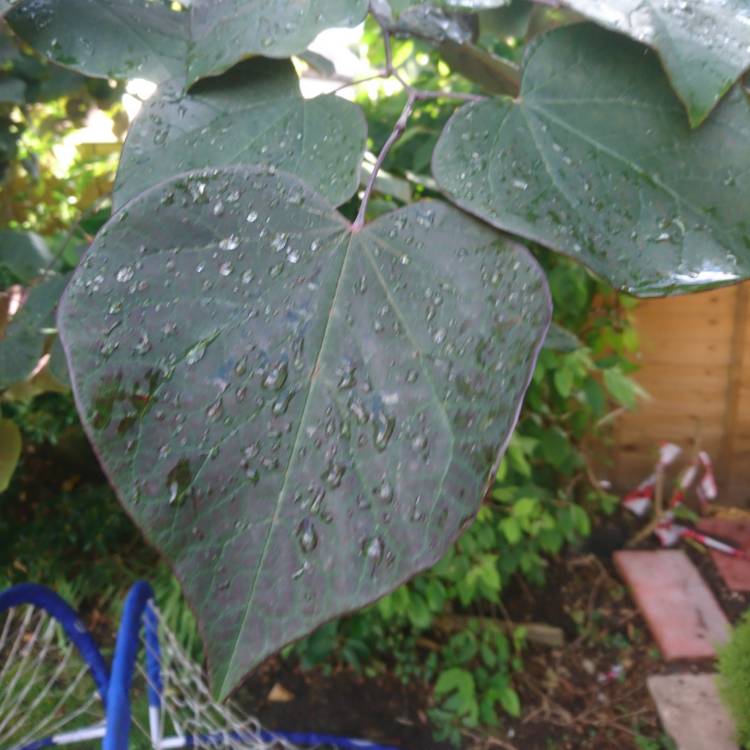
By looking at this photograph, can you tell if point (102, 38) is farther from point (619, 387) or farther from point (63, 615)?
point (619, 387)

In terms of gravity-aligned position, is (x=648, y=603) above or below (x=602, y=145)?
below

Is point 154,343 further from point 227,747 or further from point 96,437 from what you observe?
point 227,747

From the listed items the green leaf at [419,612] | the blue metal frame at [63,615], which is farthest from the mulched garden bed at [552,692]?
the blue metal frame at [63,615]

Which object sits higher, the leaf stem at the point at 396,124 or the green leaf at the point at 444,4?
the green leaf at the point at 444,4

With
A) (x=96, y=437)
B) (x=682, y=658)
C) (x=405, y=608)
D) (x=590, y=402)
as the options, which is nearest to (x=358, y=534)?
(x=96, y=437)

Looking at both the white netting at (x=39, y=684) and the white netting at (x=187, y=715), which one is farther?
the white netting at (x=187, y=715)

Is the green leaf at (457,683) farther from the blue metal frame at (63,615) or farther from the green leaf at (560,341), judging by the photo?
the green leaf at (560,341)
